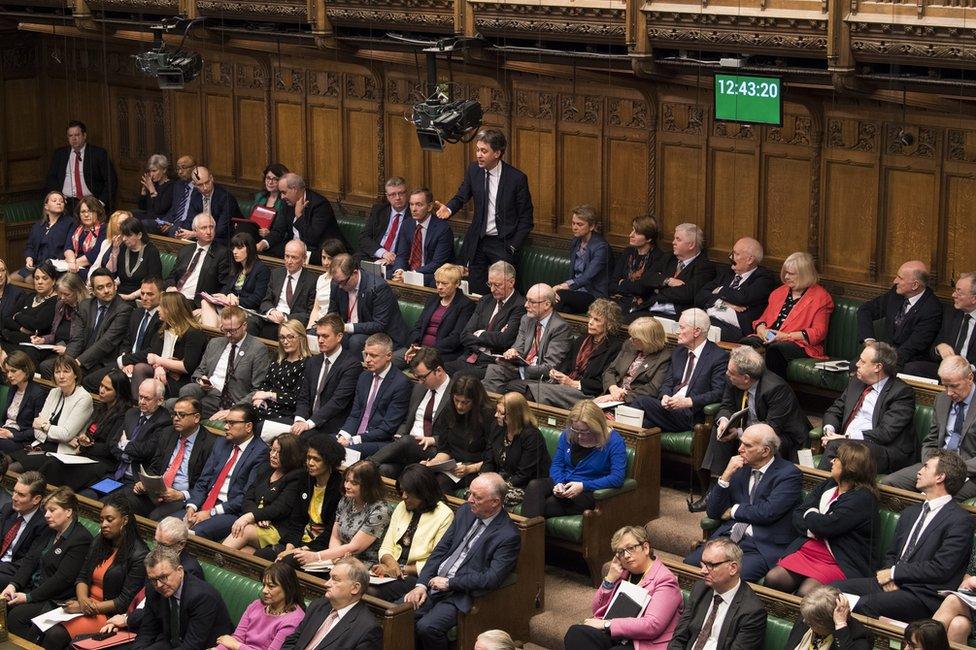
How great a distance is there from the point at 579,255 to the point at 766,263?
1233 millimetres

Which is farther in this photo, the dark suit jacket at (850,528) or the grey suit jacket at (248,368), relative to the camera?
the grey suit jacket at (248,368)

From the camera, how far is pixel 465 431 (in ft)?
29.6

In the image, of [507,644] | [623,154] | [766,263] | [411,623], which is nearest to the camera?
[507,644]

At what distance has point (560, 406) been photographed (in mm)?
9602

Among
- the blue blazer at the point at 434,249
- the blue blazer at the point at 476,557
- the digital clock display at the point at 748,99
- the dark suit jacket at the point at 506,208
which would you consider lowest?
the blue blazer at the point at 476,557

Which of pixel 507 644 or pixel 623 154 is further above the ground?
pixel 623 154

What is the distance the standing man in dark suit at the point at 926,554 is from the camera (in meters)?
7.17

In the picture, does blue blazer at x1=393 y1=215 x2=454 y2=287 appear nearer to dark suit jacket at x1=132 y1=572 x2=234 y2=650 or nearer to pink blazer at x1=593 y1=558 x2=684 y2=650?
dark suit jacket at x1=132 y1=572 x2=234 y2=650

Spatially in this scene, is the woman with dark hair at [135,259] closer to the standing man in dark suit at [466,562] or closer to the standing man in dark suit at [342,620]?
the standing man in dark suit at [466,562]

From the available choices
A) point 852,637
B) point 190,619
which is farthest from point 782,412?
point 190,619

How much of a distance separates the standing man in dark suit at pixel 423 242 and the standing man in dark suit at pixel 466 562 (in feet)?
12.6

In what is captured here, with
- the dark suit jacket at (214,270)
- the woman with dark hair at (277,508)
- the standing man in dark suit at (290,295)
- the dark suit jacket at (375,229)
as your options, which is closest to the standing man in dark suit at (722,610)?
the woman with dark hair at (277,508)

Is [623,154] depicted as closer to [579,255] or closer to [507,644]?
[579,255]

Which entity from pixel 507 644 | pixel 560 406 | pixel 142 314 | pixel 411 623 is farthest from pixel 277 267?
pixel 507 644
